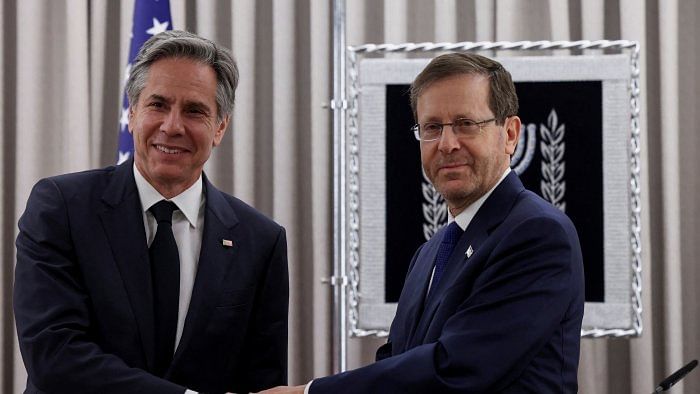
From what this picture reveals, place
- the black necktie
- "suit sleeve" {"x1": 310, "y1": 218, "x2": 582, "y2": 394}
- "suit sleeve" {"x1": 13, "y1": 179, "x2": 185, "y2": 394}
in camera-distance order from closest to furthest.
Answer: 1. "suit sleeve" {"x1": 310, "y1": 218, "x2": 582, "y2": 394}
2. "suit sleeve" {"x1": 13, "y1": 179, "x2": 185, "y2": 394}
3. the black necktie

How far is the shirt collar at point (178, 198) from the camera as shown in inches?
96.3

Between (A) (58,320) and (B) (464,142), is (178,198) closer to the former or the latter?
(A) (58,320)

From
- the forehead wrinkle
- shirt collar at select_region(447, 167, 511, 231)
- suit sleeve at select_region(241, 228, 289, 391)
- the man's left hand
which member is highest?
the forehead wrinkle

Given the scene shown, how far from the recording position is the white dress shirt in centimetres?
241

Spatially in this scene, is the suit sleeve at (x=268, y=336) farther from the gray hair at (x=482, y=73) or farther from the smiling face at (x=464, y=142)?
the gray hair at (x=482, y=73)

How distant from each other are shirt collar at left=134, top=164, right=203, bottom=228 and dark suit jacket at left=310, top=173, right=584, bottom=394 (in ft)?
1.98

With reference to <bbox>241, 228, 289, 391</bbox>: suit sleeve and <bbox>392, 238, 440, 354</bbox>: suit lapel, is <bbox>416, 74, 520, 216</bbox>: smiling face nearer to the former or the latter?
<bbox>392, 238, 440, 354</bbox>: suit lapel

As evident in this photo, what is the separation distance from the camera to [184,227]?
2.47 meters

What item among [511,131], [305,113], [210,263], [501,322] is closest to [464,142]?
[511,131]

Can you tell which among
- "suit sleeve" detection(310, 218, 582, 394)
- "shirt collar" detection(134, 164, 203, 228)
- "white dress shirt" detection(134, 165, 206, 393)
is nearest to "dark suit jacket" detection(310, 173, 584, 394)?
"suit sleeve" detection(310, 218, 582, 394)

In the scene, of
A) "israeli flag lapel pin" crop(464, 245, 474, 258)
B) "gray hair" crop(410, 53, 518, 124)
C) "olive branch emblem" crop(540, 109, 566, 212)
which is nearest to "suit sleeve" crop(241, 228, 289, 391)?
"israeli flag lapel pin" crop(464, 245, 474, 258)

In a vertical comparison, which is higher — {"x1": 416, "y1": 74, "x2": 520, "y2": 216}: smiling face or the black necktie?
{"x1": 416, "y1": 74, "x2": 520, "y2": 216}: smiling face

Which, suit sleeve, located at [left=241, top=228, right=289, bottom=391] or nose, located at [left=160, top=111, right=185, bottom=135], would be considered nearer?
nose, located at [left=160, top=111, right=185, bottom=135]

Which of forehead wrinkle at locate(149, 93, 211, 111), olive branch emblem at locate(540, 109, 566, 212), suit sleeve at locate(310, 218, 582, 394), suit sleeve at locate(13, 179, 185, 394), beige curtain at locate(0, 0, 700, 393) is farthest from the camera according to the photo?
beige curtain at locate(0, 0, 700, 393)
